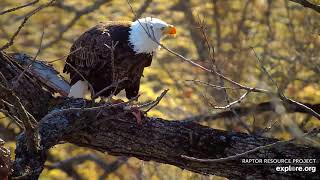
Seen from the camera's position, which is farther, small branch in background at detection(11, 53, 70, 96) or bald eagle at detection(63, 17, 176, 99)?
bald eagle at detection(63, 17, 176, 99)

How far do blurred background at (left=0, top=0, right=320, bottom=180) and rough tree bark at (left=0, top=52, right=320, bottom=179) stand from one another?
2.08m

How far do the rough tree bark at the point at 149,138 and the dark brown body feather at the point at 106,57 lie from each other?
81cm

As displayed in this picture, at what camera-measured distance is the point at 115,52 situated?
433 centimetres

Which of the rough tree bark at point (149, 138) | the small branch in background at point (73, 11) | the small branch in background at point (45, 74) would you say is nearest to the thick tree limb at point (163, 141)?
the rough tree bark at point (149, 138)

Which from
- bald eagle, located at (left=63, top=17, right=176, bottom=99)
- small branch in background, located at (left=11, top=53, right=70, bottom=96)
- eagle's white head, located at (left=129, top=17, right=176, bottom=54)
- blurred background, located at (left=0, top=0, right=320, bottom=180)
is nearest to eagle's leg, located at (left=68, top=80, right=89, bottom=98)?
bald eagle, located at (left=63, top=17, right=176, bottom=99)

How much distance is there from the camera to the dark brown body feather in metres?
4.34

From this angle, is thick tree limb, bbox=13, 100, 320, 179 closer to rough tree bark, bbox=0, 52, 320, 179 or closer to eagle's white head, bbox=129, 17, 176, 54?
rough tree bark, bbox=0, 52, 320, 179

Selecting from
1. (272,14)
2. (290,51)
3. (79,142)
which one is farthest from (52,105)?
(272,14)

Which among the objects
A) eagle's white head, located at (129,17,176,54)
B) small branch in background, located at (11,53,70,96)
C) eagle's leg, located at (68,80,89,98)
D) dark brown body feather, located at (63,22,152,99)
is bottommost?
small branch in background, located at (11,53,70,96)

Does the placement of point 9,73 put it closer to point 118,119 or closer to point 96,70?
point 118,119

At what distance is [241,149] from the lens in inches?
128

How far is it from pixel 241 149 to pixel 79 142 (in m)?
0.96

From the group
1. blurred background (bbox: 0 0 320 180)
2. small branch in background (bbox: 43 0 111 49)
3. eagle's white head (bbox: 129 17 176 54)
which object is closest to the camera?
eagle's white head (bbox: 129 17 176 54)

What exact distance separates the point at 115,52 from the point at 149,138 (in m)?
1.12
